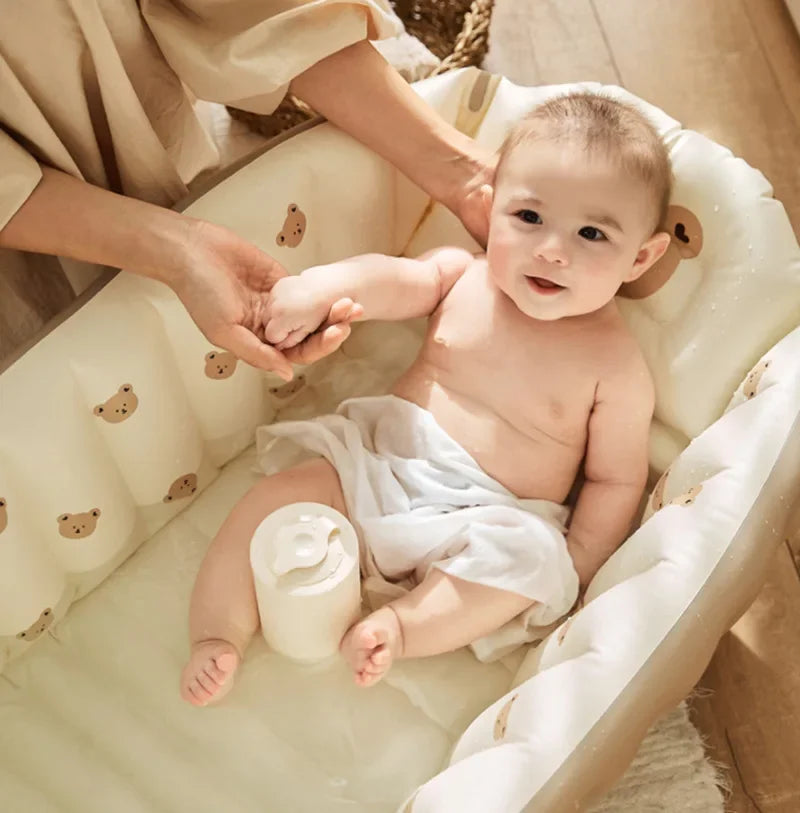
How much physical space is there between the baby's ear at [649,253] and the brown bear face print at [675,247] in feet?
0.08

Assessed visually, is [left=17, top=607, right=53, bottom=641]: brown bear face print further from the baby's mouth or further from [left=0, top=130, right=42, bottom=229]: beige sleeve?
the baby's mouth

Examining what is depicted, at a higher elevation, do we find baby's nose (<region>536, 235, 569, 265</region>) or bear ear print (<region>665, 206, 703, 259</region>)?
baby's nose (<region>536, 235, 569, 265</region>)

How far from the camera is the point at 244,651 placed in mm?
1055

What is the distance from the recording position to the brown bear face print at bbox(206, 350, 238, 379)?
1.09 m

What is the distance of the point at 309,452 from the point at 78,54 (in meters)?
0.47

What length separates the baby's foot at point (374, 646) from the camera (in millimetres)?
965

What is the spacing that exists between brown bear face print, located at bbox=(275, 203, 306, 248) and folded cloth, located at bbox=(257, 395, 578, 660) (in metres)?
0.20

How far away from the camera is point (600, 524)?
1.07m

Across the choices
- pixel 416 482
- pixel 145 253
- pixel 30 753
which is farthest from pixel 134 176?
pixel 30 753

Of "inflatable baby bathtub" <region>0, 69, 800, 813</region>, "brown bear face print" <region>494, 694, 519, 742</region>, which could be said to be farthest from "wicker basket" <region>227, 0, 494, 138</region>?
"brown bear face print" <region>494, 694, 519, 742</region>

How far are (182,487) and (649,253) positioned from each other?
0.58 m

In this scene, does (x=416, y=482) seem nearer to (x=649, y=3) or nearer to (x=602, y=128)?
(x=602, y=128)

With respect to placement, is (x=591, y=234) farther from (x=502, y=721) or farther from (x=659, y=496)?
(x=502, y=721)

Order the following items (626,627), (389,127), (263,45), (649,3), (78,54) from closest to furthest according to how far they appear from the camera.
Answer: (626,627) → (78,54) → (263,45) → (389,127) → (649,3)
